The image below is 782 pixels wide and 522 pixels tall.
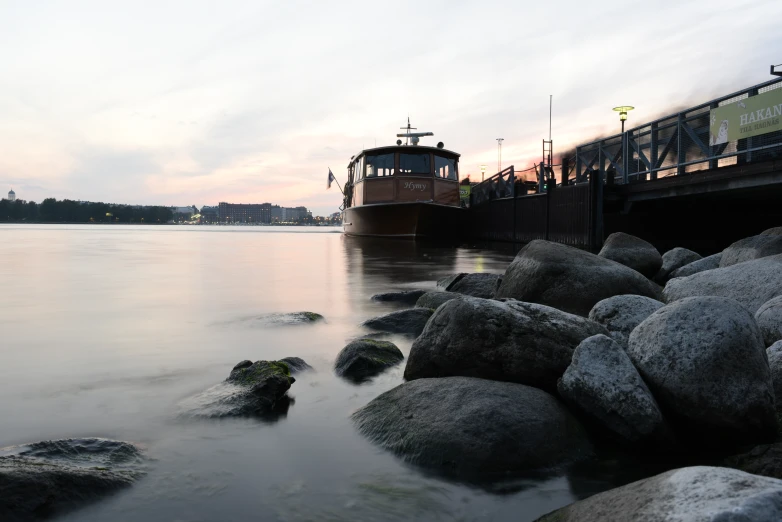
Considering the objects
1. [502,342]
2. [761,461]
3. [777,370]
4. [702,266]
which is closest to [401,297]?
[702,266]

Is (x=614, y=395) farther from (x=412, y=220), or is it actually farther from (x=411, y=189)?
(x=411, y=189)

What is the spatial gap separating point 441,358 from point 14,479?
2598 millimetres

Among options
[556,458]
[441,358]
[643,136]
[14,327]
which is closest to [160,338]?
[14,327]

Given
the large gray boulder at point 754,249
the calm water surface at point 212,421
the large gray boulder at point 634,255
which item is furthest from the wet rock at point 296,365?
the large gray boulder at point 634,255

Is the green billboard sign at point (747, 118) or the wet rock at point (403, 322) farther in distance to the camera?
the green billboard sign at point (747, 118)

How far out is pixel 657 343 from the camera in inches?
141

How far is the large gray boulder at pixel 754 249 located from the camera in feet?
26.4

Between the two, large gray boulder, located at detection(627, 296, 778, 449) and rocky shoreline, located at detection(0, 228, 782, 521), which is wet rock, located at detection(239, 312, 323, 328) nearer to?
rocky shoreline, located at detection(0, 228, 782, 521)

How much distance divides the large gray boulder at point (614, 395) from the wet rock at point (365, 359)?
1816mm

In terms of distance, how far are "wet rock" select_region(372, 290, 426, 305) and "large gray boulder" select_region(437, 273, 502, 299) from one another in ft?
1.81

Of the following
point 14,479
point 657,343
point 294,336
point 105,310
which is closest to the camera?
point 14,479

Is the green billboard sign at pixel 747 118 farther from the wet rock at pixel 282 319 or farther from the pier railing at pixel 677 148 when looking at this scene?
the wet rock at pixel 282 319

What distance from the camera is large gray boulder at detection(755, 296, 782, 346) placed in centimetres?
456

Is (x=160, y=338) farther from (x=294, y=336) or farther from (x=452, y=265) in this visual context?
(x=452, y=265)
